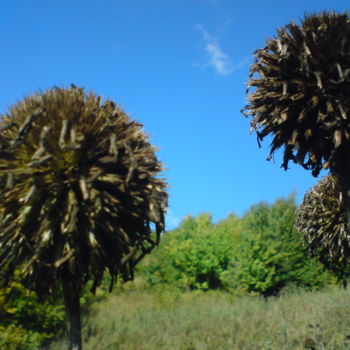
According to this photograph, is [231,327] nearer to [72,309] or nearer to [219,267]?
[72,309]

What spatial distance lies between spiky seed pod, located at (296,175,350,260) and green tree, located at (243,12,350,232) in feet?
17.8

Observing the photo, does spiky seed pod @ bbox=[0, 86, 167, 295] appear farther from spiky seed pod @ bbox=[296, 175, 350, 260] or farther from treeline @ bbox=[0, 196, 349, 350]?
treeline @ bbox=[0, 196, 349, 350]

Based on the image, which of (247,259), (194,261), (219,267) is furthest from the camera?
(194,261)

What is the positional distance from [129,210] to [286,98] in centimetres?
467

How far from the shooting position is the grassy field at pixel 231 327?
15297 mm

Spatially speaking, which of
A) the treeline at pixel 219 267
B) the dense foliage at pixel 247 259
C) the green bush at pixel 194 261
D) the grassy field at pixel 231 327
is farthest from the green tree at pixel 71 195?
the green bush at pixel 194 261

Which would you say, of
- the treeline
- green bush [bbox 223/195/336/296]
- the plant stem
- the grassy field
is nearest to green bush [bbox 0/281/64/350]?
the treeline

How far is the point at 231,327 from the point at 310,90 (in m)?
12.9

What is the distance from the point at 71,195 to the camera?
20.5 feet

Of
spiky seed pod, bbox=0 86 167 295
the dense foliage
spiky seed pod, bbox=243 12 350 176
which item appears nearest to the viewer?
spiky seed pod, bbox=0 86 167 295

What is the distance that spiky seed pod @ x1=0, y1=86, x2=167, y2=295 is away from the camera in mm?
6215

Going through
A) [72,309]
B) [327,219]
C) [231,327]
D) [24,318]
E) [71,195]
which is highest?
[327,219]

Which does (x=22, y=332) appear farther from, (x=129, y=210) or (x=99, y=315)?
(x=129, y=210)

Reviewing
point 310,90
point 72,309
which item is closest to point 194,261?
point 310,90
